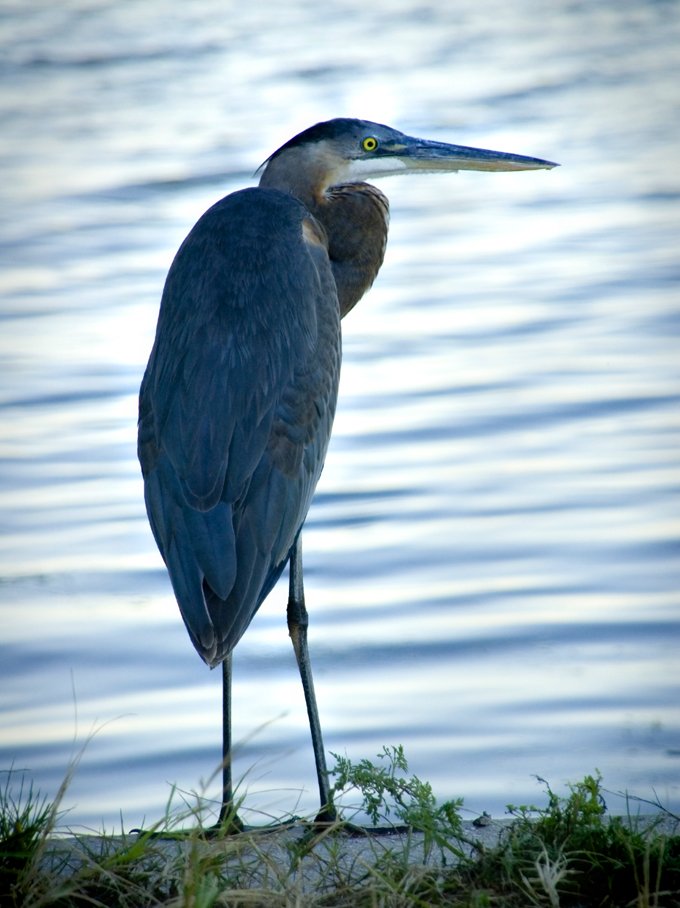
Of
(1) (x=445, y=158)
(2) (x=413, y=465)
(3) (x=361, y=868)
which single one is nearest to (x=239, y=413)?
(3) (x=361, y=868)

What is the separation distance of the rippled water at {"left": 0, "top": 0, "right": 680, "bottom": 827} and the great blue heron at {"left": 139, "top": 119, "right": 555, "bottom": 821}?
75 centimetres

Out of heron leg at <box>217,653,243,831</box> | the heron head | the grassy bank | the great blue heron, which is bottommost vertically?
the grassy bank

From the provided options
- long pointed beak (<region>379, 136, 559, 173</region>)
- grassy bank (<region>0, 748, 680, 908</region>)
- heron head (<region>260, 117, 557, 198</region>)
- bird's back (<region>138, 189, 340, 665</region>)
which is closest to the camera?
grassy bank (<region>0, 748, 680, 908</region>)

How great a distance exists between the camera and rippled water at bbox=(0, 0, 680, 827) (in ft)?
17.1

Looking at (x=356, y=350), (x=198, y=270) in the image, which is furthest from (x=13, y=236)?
(x=198, y=270)

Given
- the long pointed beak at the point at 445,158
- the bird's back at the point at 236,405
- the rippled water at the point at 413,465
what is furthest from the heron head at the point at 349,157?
the rippled water at the point at 413,465

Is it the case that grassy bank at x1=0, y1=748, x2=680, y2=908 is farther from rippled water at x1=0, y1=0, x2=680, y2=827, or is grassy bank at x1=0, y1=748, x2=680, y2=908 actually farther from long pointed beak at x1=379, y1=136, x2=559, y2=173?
long pointed beak at x1=379, y1=136, x2=559, y2=173

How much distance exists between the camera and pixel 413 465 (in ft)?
23.6

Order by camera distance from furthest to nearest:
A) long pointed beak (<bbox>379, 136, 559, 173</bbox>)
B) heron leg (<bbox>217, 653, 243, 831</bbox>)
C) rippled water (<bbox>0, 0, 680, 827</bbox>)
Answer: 1. long pointed beak (<bbox>379, 136, 559, 173</bbox>)
2. rippled water (<bbox>0, 0, 680, 827</bbox>)
3. heron leg (<bbox>217, 653, 243, 831</bbox>)

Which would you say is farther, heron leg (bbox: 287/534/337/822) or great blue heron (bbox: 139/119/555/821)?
heron leg (bbox: 287/534/337/822)

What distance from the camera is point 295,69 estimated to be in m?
15.5

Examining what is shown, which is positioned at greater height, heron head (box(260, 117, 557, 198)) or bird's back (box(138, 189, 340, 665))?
heron head (box(260, 117, 557, 198))

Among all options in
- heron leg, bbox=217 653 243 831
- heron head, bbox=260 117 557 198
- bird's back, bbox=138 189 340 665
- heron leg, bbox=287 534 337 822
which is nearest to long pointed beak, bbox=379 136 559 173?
heron head, bbox=260 117 557 198

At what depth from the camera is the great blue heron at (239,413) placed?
4.18 meters
